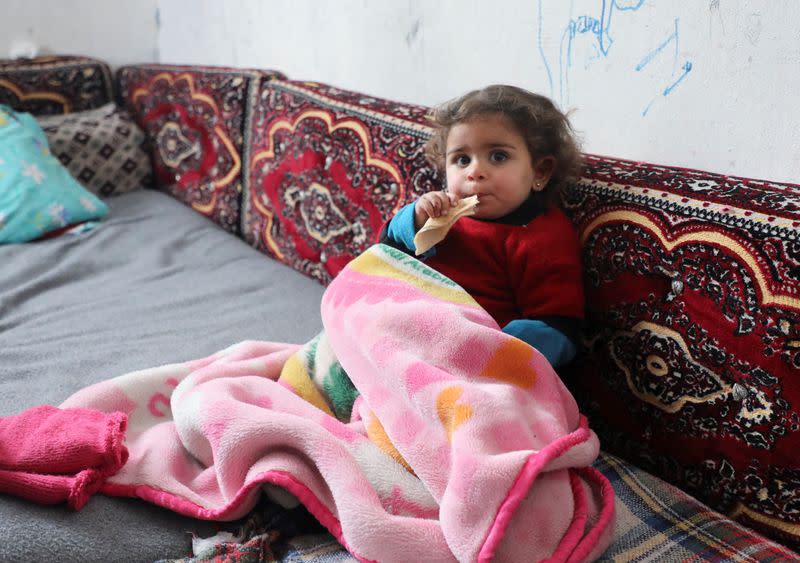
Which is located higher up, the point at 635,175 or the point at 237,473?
the point at 635,175

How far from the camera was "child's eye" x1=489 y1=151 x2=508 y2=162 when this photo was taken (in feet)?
3.68

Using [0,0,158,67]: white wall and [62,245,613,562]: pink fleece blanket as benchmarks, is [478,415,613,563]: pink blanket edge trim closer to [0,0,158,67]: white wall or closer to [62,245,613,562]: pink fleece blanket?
[62,245,613,562]: pink fleece blanket

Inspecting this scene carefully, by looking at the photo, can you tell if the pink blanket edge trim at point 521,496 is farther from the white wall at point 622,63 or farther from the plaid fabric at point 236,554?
the white wall at point 622,63

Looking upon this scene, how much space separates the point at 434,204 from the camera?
111 centimetres

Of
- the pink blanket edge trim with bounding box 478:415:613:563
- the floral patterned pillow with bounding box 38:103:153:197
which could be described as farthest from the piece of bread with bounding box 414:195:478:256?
the floral patterned pillow with bounding box 38:103:153:197

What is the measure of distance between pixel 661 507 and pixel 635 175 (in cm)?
47

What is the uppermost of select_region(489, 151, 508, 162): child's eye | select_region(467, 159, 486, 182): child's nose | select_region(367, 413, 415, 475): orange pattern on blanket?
select_region(489, 151, 508, 162): child's eye

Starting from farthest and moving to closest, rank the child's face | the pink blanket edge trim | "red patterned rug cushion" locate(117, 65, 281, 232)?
1. "red patterned rug cushion" locate(117, 65, 281, 232)
2. the child's face
3. the pink blanket edge trim

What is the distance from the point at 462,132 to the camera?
112 cm

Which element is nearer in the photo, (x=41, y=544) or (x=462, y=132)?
(x=41, y=544)

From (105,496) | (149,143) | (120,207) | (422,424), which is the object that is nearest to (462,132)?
(422,424)

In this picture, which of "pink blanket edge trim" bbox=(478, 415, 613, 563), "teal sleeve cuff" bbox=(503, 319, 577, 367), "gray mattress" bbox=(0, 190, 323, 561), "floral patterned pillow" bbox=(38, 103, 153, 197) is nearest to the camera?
"pink blanket edge trim" bbox=(478, 415, 613, 563)

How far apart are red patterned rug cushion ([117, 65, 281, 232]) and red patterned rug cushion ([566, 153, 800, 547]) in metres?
1.14

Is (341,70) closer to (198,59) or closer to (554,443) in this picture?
(198,59)
